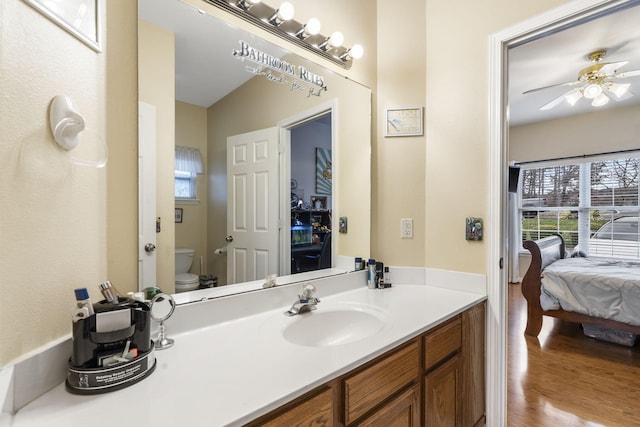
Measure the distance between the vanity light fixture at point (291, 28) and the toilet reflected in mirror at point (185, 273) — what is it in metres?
0.98

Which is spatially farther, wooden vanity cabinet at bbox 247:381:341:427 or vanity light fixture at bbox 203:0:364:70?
vanity light fixture at bbox 203:0:364:70

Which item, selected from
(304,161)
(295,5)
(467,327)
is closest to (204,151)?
(304,161)

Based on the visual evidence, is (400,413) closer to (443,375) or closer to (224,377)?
(443,375)

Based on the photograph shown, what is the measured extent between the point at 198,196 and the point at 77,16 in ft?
2.08

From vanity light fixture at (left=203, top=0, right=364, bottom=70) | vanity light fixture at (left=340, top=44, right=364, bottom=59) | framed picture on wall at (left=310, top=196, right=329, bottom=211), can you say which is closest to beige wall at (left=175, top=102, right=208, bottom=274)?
vanity light fixture at (left=203, top=0, right=364, bottom=70)

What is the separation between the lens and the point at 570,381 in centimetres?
224

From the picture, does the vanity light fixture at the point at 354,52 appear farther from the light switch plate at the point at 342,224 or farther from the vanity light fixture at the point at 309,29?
the light switch plate at the point at 342,224

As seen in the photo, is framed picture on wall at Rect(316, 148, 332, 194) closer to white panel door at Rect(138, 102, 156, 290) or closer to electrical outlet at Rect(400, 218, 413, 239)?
electrical outlet at Rect(400, 218, 413, 239)

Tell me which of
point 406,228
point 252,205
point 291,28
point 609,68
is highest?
point 609,68

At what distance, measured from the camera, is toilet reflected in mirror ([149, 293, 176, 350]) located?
3.18ft

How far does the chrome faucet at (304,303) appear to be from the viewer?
133 centimetres

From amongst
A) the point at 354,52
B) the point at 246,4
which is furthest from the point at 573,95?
the point at 246,4

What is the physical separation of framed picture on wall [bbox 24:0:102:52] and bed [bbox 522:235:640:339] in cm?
379

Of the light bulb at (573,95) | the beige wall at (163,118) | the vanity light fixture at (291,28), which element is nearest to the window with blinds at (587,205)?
the light bulb at (573,95)
